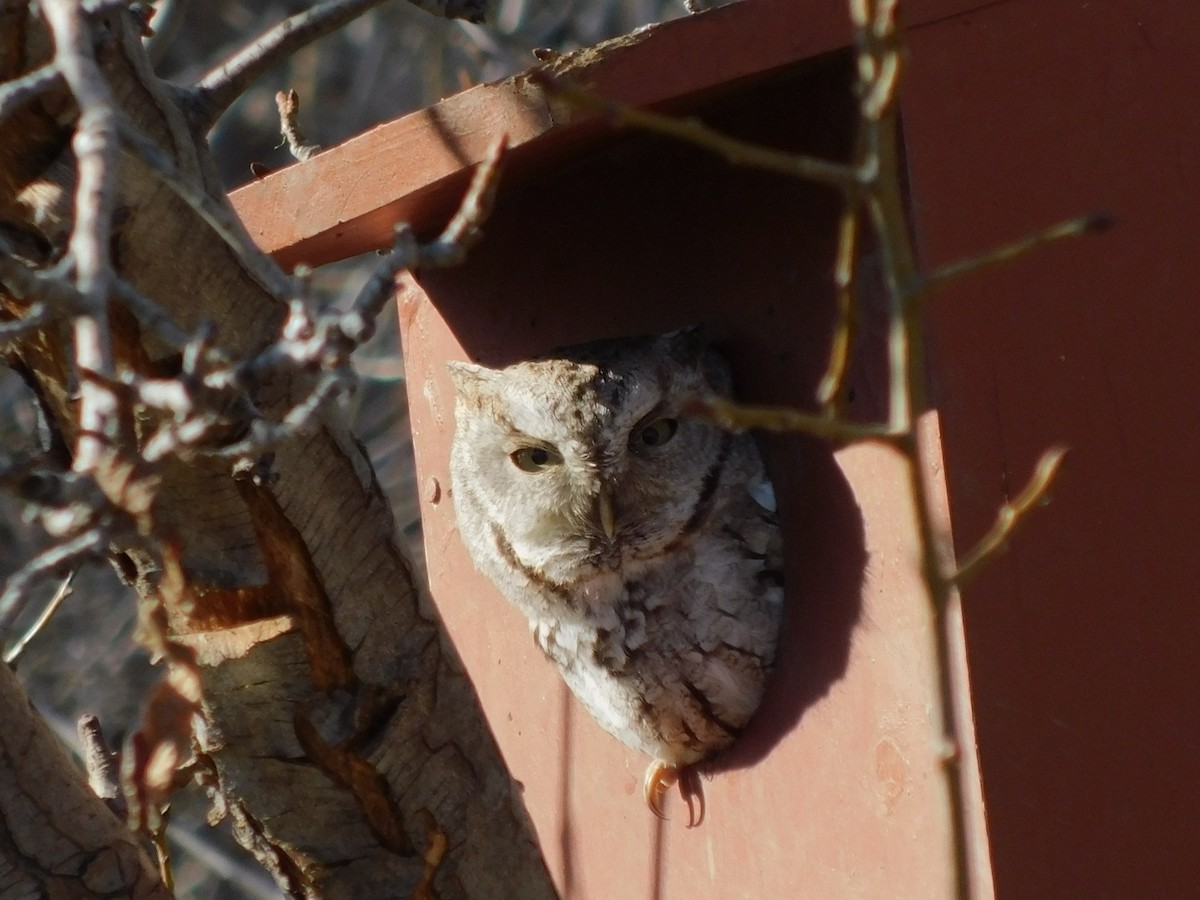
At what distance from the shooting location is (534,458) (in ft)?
7.48

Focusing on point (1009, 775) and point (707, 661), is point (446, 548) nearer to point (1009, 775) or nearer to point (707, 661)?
point (707, 661)

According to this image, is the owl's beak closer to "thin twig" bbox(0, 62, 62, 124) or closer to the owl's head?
the owl's head

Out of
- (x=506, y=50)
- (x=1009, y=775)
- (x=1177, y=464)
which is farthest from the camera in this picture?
(x=506, y=50)

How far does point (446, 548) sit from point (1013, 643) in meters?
1.35

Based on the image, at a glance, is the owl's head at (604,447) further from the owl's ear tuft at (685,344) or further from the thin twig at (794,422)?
the thin twig at (794,422)

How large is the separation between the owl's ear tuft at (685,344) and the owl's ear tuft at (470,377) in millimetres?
289

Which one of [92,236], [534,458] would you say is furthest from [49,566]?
[534,458]

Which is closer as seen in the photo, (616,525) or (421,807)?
(421,807)

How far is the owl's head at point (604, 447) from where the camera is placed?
6.92 feet

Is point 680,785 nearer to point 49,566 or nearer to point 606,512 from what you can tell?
point 606,512

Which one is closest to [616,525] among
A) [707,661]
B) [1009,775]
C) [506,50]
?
[707,661]

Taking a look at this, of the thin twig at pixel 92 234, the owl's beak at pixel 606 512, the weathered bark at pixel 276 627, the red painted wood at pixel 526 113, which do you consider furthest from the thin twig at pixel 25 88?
the owl's beak at pixel 606 512

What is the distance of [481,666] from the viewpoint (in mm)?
2801

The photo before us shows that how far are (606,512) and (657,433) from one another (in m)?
0.14
